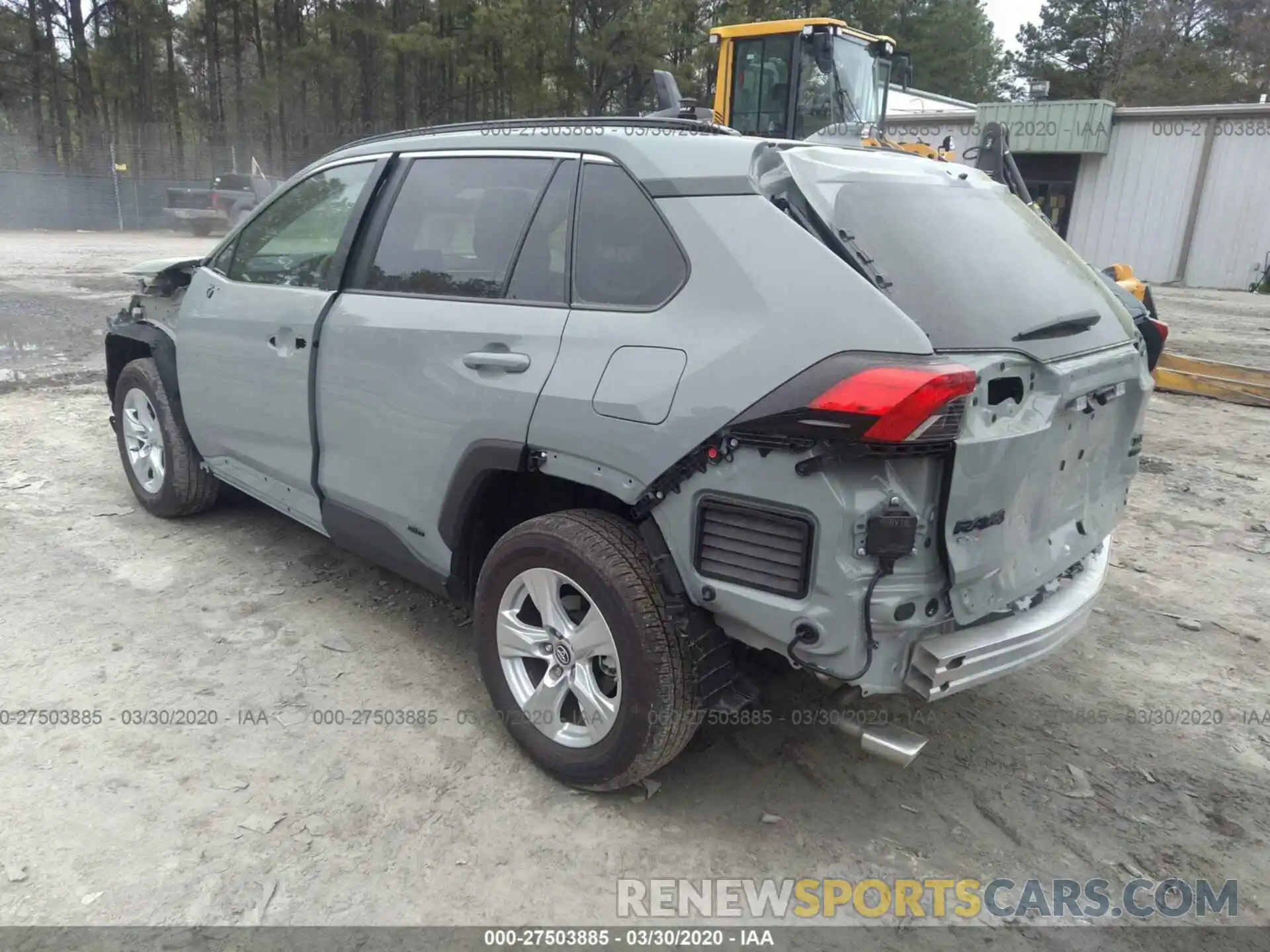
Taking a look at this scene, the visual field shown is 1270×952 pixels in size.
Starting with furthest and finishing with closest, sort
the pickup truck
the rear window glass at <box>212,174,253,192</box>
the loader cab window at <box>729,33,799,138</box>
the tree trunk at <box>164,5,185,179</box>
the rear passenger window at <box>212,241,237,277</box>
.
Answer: the tree trunk at <box>164,5,185,179</box>
the rear window glass at <box>212,174,253,192</box>
the pickup truck
the loader cab window at <box>729,33,799,138</box>
the rear passenger window at <box>212,241,237,277</box>

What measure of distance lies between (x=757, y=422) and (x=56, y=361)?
8.51 metres

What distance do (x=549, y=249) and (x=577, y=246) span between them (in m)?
0.12

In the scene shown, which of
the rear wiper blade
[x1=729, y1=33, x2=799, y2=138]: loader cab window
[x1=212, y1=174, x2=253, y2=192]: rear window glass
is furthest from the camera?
[x1=212, y1=174, x2=253, y2=192]: rear window glass

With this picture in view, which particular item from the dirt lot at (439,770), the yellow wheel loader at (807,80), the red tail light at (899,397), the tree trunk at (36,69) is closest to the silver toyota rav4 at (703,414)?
the red tail light at (899,397)

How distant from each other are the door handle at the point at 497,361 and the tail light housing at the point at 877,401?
899 millimetres

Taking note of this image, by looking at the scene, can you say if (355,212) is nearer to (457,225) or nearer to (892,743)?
(457,225)

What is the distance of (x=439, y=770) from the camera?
2879 millimetres

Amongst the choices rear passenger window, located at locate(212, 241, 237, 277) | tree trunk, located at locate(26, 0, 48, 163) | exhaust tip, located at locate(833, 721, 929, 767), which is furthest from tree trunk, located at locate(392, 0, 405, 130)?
exhaust tip, located at locate(833, 721, 929, 767)

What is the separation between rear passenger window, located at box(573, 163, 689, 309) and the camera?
99.3 inches

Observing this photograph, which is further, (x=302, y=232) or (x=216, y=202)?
(x=216, y=202)

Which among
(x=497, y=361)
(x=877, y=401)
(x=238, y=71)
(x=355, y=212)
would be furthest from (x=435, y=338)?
(x=238, y=71)

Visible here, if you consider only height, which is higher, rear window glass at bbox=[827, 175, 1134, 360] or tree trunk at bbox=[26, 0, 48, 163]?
tree trunk at bbox=[26, 0, 48, 163]

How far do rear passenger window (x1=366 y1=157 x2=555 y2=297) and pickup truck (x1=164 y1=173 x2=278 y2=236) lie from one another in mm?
24092

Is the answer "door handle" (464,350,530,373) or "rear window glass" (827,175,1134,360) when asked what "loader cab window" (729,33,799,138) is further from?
"door handle" (464,350,530,373)
